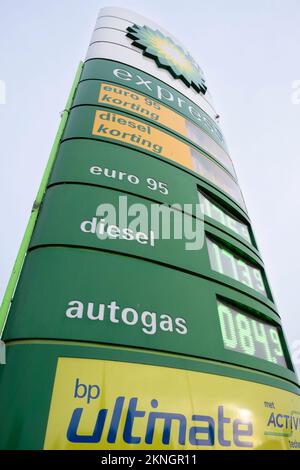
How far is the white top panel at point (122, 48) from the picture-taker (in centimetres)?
436

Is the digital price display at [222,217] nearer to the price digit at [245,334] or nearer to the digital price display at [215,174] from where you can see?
the digital price display at [215,174]

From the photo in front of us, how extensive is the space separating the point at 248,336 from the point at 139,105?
8.94ft

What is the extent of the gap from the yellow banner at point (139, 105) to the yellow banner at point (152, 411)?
8.80 ft

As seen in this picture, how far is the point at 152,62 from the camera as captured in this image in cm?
488

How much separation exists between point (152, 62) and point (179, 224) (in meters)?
3.55

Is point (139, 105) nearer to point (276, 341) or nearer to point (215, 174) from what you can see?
point (215, 174)

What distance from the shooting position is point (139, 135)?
3.09m

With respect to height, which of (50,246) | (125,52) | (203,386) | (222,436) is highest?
(125,52)

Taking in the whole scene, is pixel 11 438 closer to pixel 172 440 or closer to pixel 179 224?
pixel 172 440

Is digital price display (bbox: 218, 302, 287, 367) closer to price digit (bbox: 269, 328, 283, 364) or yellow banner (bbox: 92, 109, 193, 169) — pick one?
price digit (bbox: 269, 328, 283, 364)

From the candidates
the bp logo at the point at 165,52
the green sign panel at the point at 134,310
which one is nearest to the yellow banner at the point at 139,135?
the green sign panel at the point at 134,310

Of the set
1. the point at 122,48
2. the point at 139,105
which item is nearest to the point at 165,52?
the point at 122,48

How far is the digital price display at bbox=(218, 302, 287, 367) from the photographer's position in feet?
7.52
